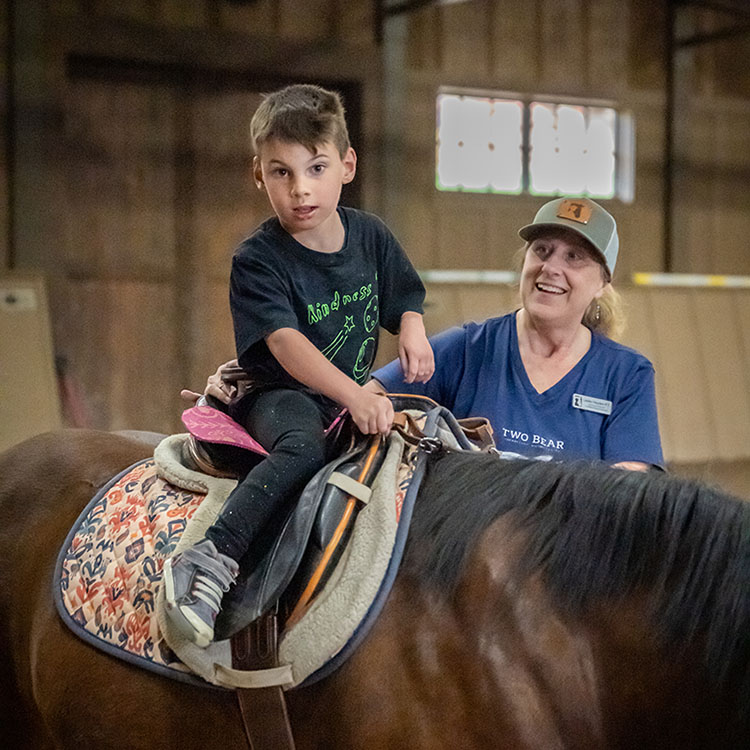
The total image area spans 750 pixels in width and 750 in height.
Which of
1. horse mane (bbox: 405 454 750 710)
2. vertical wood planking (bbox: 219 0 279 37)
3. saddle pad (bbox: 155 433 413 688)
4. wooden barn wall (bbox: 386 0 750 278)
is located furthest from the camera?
wooden barn wall (bbox: 386 0 750 278)

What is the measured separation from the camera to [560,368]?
2.05 meters

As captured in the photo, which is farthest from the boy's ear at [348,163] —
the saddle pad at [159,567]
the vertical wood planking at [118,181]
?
the vertical wood planking at [118,181]

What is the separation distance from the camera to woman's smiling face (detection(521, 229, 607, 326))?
6.59ft

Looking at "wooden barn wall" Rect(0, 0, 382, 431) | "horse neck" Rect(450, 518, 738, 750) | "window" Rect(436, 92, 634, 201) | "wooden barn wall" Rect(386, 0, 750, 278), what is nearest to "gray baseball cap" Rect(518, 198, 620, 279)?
"horse neck" Rect(450, 518, 738, 750)

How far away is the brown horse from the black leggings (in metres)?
0.19

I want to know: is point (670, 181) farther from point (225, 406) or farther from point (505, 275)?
point (225, 406)

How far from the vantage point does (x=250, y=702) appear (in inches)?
55.4

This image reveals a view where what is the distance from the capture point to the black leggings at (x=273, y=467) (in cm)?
146

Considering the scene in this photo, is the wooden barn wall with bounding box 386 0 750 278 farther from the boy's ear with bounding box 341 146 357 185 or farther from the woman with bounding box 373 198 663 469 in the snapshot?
the boy's ear with bounding box 341 146 357 185

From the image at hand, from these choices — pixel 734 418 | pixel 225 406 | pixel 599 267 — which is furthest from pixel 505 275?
pixel 225 406

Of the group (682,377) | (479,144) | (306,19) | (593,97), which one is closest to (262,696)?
(682,377)

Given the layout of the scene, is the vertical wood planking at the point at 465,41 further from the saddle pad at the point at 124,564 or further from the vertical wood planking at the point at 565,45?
the saddle pad at the point at 124,564

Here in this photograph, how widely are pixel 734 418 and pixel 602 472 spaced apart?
5.25 meters

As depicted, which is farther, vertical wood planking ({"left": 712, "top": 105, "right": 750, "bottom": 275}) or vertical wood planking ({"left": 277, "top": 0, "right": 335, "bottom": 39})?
vertical wood planking ({"left": 712, "top": 105, "right": 750, "bottom": 275})
